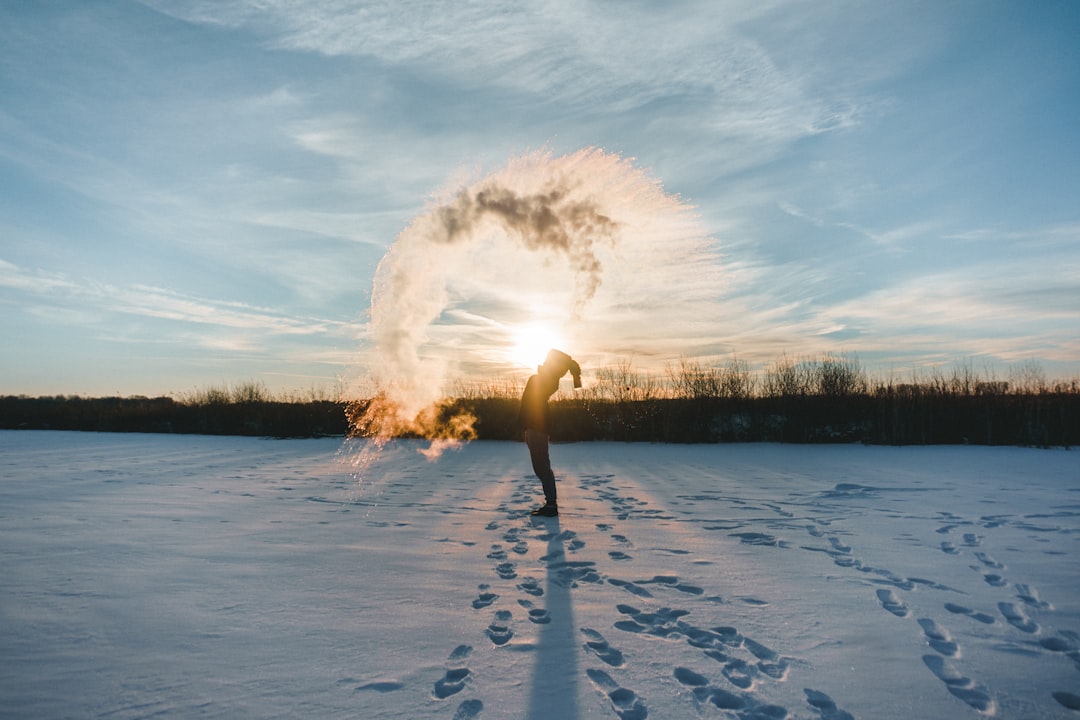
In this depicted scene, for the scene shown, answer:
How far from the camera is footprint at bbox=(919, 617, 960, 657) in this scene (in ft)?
11.3

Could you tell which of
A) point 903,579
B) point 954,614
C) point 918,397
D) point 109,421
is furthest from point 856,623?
point 109,421

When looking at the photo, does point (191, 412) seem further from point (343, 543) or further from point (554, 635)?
point (554, 635)

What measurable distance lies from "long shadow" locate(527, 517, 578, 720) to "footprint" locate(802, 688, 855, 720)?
1116 millimetres

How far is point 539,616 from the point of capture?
13.3 feet

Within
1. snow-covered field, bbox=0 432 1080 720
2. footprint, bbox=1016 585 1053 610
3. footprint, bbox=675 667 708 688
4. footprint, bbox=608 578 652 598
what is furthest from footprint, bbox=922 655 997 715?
footprint, bbox=608 578 652 598

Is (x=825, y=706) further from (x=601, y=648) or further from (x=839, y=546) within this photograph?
(x=839, y=546)

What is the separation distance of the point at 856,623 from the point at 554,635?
1.93 metres

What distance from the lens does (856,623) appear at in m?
3.86

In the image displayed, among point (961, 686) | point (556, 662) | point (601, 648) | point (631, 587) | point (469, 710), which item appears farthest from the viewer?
point (631, 587)

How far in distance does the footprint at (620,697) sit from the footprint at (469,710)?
613 millimetres

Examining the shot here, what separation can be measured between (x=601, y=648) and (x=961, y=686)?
5.94ft

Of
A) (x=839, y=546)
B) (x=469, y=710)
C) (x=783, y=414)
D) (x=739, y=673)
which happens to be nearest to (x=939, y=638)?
(x=739, y=673)

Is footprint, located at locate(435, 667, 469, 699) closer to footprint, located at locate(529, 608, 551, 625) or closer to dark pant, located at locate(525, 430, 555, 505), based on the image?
footprint, located at locate(529, 608, 551, 625)

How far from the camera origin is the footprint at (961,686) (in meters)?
2.86
